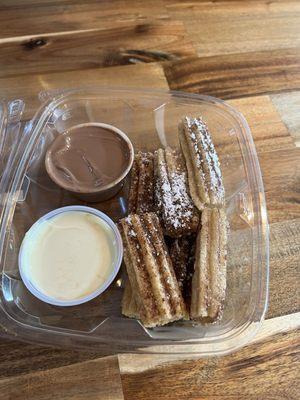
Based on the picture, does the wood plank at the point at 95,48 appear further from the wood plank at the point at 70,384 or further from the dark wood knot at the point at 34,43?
the wood plank at the point at 70,384

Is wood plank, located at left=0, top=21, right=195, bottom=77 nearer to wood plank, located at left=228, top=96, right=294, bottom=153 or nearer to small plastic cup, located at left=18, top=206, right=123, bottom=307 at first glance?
wood plank, located at left=228, top=96, right=294, bottom=153

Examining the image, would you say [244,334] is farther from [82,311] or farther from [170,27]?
[170,27]

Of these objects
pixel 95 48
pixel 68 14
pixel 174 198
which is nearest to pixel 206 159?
pixel 174 198

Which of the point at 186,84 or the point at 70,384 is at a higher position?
the point at 186,84

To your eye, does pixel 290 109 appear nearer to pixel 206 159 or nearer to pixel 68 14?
pixel 206 159

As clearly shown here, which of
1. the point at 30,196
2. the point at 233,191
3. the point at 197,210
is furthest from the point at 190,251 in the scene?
the point at 30,196

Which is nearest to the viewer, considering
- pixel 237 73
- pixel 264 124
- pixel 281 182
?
pixel 281 182
